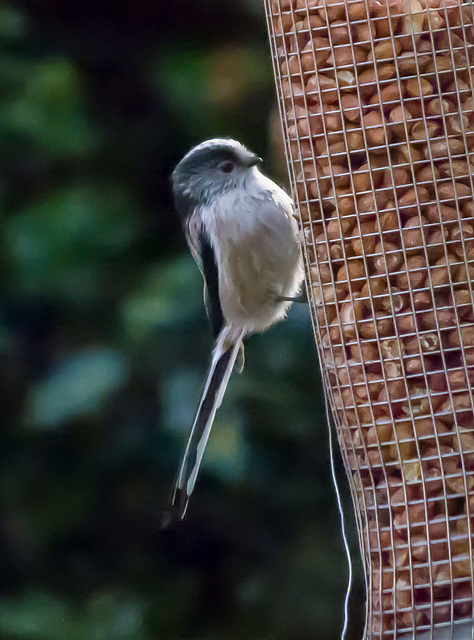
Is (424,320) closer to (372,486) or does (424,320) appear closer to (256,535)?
(372,486)

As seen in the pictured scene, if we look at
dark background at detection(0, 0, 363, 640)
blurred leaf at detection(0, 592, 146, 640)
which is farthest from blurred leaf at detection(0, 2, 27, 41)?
blurred leaf at detection(0, 592, 146, 640)

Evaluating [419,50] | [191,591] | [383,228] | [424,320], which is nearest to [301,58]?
[419,50]

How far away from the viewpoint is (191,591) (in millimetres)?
3453

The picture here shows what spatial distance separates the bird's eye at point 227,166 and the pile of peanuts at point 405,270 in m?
0.83

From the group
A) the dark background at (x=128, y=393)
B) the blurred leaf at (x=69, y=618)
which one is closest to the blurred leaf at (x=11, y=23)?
the dark background at (x=128, y=393)

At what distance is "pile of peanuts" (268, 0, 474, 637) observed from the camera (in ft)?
6.57

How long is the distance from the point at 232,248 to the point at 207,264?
113mm

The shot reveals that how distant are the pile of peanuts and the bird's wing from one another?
850 mm

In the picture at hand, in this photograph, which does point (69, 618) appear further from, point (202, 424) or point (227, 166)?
point (227, 166)

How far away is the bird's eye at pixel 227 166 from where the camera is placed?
2.94m

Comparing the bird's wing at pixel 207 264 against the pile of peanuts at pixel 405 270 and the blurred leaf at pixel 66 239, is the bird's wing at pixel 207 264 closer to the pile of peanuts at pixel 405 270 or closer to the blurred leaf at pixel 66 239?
the blurred leaf at pixel 66 239

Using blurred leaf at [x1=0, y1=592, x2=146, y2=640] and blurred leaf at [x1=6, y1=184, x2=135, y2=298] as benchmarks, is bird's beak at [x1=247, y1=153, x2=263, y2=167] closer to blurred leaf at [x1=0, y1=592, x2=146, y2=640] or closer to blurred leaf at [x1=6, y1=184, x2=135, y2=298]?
blurred leaf at [x1=6, y1=184, x2=135, y2=298]

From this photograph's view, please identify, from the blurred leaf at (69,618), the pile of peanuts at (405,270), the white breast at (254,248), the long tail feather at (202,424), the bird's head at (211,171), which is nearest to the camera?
the pile of peanuts at (405,270)

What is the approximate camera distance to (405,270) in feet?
6.72
